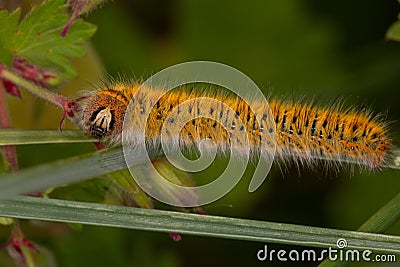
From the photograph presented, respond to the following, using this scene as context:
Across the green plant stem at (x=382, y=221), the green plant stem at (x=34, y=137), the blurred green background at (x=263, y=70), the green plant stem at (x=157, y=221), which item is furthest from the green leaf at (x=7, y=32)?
the green plant stem at (x=382, y=221)

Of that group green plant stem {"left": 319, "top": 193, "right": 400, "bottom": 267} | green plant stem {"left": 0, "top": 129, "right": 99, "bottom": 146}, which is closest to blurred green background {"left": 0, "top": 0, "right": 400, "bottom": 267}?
green plant stem {"left": 0, "top": 129, "right": 99, "bottom": 146}

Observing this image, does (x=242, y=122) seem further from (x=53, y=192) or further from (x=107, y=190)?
(x=53, y=192)

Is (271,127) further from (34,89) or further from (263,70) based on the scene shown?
(263,70)

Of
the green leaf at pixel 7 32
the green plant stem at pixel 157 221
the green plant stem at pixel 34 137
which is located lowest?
the green plant stem at pixel 157 221

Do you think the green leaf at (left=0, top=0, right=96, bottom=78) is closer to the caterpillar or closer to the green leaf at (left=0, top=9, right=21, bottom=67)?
the green leaf at (left=0, top=9, right=21, bottom=67)

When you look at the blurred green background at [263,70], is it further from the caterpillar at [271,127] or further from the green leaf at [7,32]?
the caterpillar at [271,127]

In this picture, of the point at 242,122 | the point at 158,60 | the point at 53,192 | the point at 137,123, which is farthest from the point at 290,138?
the point at 158,60
